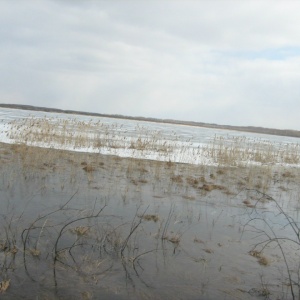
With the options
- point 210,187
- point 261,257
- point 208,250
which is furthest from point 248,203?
point 208,250

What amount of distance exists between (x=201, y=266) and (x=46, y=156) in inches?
347

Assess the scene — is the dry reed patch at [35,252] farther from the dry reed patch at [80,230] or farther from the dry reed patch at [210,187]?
the dry reed patch at [210,187]

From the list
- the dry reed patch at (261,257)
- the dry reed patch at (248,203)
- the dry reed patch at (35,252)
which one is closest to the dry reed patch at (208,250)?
the dry reed patch at (261,257)

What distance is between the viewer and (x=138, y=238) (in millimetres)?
5152

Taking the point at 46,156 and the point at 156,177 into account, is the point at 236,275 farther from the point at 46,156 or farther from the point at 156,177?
the point at 46,156

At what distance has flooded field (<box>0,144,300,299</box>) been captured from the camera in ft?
12.4

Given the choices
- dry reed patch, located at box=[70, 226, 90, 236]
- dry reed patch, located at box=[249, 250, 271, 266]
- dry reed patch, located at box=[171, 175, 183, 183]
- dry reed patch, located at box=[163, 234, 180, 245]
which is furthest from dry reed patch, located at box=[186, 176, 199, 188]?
dry reed patch, located at box=[70, 226, 90, 236]

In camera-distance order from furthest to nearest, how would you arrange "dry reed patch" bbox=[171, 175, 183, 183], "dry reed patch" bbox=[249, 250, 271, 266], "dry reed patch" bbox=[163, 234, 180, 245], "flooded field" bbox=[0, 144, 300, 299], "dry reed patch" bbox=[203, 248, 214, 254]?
1. "dry reed patch" bbox=[171, 175, 183, 183]
2. "dry reed patch" bbox=[163, 234, 180, 245]
3. "dry reed patch" bbox=[203, 248, 214, 254]
4. "dry reed patch" bbox=[249, 250, 271, 266]
5. "flooded field" bbox=[0, 144, 300, 299]

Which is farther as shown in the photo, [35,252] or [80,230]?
[80,230]

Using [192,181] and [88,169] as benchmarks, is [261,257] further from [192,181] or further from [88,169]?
[88,169]

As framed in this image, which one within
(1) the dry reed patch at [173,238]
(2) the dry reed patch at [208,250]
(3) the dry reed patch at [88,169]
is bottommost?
(2) the dry reed patch at [208,250]

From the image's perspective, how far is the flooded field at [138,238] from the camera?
3.77 m

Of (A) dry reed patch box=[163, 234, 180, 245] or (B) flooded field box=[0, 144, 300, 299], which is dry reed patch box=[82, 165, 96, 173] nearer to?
(B) flooded field box=[0, 144, 300, 299]

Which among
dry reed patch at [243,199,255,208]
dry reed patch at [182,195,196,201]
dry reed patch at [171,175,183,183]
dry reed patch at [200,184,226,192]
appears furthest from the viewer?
dry reed patch at [171,175,183,183]
